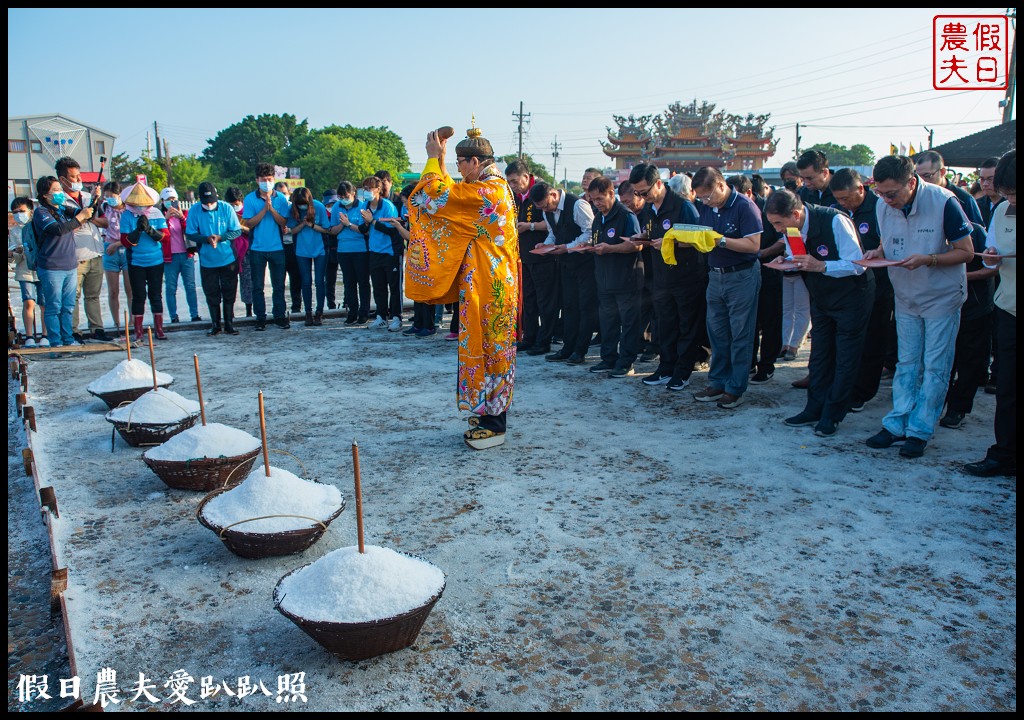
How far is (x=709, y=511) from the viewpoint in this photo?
3.95 meters

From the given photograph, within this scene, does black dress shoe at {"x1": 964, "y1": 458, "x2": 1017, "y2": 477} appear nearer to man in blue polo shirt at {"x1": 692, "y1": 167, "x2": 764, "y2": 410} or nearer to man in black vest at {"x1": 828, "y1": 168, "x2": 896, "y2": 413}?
man in black vest at {"x1": 828, "y1": 168, "x2": 896, "y2": 413}

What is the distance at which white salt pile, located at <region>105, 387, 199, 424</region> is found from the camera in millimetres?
4965

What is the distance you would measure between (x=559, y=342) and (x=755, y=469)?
4.57 m

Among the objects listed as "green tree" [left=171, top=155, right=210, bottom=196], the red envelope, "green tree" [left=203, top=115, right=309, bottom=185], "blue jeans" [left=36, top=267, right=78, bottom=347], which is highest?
"green tree" [left=203, top=115, right=309, bottom=185]

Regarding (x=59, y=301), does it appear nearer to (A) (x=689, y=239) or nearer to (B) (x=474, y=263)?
(B) (x=474, y=263)

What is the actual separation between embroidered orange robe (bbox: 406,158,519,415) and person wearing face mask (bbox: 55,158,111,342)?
5.09 m

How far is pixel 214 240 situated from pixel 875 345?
7.30m

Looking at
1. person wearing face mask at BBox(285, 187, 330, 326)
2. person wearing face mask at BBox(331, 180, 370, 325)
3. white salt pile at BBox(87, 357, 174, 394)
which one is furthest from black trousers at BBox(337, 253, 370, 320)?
white salt pile at BBox(87, 357, 174, 394)

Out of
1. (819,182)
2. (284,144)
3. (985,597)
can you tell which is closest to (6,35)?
(985,597)

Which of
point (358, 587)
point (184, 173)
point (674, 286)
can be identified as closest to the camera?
point (358, 587)

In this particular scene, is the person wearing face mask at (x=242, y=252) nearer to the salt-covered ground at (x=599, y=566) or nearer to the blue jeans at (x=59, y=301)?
the blue jeans at (x=59, y=301)

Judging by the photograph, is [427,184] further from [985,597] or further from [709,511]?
[985,597]

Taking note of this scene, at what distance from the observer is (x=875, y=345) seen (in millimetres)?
5680

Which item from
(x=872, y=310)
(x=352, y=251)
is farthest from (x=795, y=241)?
(x=352, y=251)
